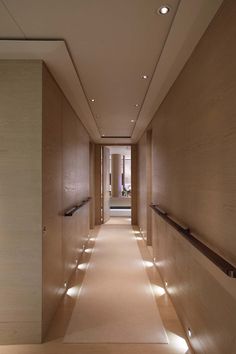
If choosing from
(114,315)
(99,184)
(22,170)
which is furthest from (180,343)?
(99,184)

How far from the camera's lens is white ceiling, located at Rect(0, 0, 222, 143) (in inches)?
74.4

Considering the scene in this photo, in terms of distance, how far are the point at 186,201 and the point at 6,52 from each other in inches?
93.4

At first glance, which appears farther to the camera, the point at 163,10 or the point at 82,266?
the point at 82,266

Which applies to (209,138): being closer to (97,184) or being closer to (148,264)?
(148,264)

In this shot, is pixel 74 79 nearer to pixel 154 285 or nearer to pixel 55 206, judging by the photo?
pixel 55 206

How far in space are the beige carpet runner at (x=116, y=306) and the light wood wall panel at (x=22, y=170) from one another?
71cm

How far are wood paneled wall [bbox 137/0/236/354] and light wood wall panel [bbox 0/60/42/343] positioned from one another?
5.06 feet

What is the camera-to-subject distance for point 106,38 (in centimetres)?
231

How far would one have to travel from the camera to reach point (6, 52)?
96.3 inches

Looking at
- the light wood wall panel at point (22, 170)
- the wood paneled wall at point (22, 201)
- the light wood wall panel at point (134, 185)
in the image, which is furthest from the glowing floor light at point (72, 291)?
the light wood wall panel at point (134, 185)

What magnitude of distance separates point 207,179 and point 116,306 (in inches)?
88.6

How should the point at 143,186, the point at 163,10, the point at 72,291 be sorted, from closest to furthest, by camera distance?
Result: the point at 163,10 → the point at 72,291 → the point at 143,186

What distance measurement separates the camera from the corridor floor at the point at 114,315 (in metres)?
2.49

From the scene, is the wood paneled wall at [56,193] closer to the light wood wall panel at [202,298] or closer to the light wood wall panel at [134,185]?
the light wood wall panel at [202,298]
